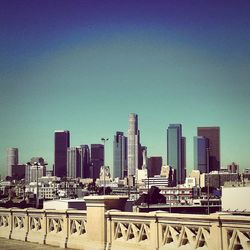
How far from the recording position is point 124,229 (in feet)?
38.4

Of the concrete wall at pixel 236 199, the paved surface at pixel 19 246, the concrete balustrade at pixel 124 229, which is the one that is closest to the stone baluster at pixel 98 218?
the concrete balustrade at pixel 124 229

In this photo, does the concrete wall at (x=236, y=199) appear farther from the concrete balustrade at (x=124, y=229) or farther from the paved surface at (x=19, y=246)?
the paved surface at (x=19, y=246)

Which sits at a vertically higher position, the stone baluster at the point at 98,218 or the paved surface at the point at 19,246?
the stone baluster at the point at 98,218

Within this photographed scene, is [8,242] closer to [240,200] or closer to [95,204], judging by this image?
[95,204]

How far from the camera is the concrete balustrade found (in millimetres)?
9039

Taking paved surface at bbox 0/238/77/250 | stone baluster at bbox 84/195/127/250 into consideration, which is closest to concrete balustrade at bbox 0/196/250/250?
stone baluster at bbox 84/195/127/250

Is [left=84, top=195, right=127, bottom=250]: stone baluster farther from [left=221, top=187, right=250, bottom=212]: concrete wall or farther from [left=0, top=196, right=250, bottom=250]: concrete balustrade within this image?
[left=221, top=187, right=250, bottom=212]: concrete wall

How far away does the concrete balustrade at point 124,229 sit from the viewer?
9.04 metres

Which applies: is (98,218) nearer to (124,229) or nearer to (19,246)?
(124,229)

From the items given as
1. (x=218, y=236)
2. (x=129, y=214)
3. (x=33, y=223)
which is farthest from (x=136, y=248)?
(x=33, y=223)

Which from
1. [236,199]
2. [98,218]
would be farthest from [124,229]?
[236,199]

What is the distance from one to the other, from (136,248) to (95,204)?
1861 millimetres

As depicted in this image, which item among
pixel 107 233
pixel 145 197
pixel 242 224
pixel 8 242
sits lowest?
pixel 145 197

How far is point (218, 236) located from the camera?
912cm
